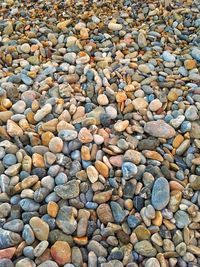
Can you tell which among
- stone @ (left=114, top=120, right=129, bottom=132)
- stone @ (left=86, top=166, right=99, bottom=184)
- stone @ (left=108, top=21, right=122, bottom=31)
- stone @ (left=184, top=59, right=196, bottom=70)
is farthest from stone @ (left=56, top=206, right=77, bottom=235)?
stone @ (left=108, top=21, right=122, bottom=31)

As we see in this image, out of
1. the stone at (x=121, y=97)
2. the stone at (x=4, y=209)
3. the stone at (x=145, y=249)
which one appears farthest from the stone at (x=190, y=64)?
the stone at (x=4, y=209)

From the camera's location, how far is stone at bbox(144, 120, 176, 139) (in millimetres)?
1282

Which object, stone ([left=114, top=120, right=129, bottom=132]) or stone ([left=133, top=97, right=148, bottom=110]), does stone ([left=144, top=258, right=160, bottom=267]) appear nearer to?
stone ([left=114, top=120, right=129, bottom=132])

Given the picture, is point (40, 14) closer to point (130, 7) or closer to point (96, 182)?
point (130, 7)

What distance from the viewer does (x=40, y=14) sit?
198 centimetres

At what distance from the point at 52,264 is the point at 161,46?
1.10 m

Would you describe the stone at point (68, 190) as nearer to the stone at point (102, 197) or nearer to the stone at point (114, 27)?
the stone at point (102, 197)

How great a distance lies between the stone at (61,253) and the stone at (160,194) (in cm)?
28

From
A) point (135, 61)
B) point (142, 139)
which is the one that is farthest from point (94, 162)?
point (135, 61)

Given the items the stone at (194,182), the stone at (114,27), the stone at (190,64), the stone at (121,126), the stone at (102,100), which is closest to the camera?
the stone at (194,182)

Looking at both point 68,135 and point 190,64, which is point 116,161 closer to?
point 68,135

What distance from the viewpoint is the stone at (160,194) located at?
3.71 feet

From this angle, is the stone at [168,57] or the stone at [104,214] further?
the stone at [168,57]

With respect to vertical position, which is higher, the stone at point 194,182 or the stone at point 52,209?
the stone at point 52,209
